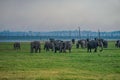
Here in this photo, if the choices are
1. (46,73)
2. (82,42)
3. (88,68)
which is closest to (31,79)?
(46,73)

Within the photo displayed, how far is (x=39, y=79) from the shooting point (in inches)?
Answer: 712

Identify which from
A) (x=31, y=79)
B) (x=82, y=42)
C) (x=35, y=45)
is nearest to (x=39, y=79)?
(x=31, y=79)

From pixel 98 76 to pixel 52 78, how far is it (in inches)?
117

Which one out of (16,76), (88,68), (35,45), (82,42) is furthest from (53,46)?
(16,76)

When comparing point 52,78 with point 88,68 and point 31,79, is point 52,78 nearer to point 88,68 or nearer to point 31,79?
point 31,79

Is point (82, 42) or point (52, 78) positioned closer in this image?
point (52, 78)

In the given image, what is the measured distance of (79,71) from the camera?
→ 21.2 m

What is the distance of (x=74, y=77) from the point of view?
18703mm

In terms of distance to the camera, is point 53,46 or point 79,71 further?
point 53,46

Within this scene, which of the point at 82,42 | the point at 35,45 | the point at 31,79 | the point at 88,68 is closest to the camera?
the point at 31,79

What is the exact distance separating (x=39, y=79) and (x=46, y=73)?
2.35 m

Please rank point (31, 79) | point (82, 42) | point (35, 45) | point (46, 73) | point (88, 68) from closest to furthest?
1. point (31, 79)
2. point (46, 73)
3. point (88, 68)
4. point (35, 45)
5. point (82, 42)

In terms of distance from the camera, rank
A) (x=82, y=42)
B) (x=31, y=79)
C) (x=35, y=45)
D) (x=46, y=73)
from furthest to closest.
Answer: (x=82, y=42) → (x=35, y=45) → (x=46, y=73) → (x=31, y=79)

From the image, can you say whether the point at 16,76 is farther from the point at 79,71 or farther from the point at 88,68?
the point at 88,68
